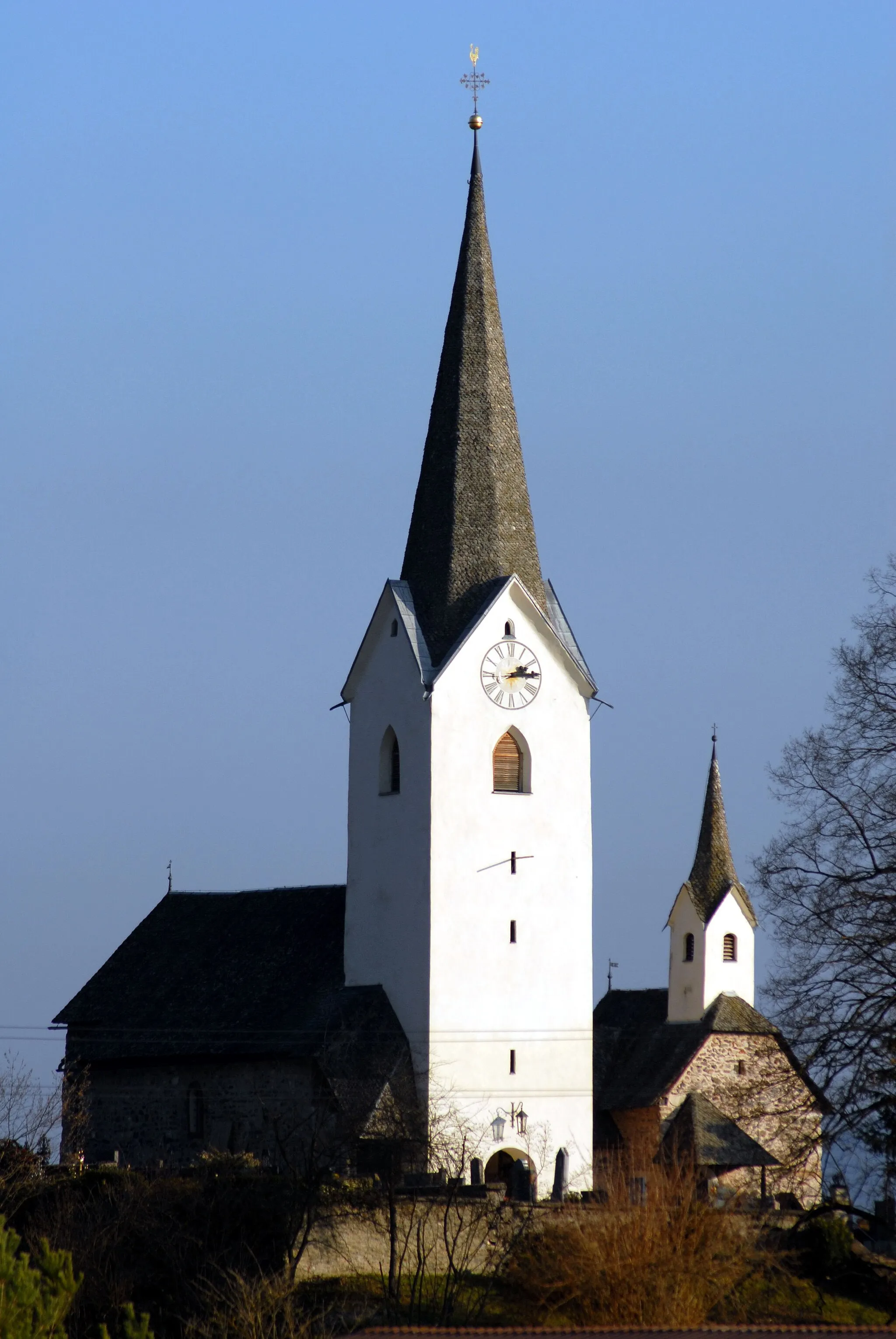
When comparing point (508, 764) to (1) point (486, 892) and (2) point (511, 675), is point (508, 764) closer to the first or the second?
(2) point (511, 675)

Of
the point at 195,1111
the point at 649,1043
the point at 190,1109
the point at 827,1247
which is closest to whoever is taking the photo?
the point at 827,1247

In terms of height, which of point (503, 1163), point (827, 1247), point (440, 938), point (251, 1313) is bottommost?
point (251, 1313)

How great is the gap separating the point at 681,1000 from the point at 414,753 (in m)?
17.0

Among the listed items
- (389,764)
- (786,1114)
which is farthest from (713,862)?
(786,1114)

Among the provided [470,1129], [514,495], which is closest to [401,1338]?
[470,1129]

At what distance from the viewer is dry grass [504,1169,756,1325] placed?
35125 millimetres

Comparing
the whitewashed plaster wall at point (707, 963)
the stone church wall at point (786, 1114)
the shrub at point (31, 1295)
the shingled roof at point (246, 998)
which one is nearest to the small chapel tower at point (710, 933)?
the whitewashed plaster wall at point (707, 963)

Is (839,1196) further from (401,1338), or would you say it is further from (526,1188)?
(401,1338)

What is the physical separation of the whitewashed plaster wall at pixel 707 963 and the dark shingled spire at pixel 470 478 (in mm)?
15654

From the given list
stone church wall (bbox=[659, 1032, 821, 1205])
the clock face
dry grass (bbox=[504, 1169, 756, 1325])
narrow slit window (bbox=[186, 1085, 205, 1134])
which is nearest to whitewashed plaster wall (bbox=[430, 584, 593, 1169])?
the clock face

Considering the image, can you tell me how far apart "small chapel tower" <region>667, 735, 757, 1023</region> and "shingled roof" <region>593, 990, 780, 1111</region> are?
1.61ft

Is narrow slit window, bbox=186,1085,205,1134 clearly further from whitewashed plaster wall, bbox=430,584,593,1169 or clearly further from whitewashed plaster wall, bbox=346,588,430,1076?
whitewashed plaster wall, bbox=430,584,593,1169

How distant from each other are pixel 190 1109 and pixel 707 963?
17.2 meters

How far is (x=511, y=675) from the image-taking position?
50438mm
